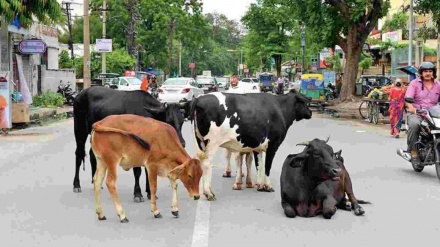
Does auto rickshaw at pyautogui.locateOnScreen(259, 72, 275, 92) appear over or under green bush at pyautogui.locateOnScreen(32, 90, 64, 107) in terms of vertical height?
over

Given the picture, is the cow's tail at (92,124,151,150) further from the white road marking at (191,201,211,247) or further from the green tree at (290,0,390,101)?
the green tree at (290,0,390,101)

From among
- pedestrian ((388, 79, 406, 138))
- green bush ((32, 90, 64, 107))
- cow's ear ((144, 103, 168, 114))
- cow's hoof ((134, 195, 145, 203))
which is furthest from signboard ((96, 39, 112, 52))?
cow's hoof ((134, 195, 145, 203))

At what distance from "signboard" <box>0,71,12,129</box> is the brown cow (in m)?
12.5

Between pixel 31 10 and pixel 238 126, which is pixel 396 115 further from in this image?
pixel 31 10

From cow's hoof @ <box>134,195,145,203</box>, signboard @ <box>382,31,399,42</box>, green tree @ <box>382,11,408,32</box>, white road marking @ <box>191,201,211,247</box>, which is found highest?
green tree @ <box>382,11,408,32</box>

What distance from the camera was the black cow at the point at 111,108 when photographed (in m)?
8.27

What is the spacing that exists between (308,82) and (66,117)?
42.5 feet

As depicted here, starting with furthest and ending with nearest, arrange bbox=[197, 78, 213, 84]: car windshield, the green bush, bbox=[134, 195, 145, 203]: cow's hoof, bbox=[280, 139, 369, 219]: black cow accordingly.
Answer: bbox=[197, 78, 213, 84]: car windshield
the green bush
bbox=[134, 195, 145, 203]: cow's hoof
bbox=[280, 139, 369, 219]: black cow

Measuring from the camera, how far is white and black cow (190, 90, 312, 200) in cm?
841

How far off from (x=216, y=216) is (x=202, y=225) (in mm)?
518

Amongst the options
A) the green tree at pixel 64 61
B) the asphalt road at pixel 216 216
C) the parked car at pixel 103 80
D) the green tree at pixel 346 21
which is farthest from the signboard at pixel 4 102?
the green tree at pixel 64 61

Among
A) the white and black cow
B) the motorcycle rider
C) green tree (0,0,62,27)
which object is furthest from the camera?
green tree (0,0,62,27)

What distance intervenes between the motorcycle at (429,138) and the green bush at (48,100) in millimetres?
22534

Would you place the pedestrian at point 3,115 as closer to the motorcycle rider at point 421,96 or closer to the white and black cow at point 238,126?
the white and black cow at point 238,126
